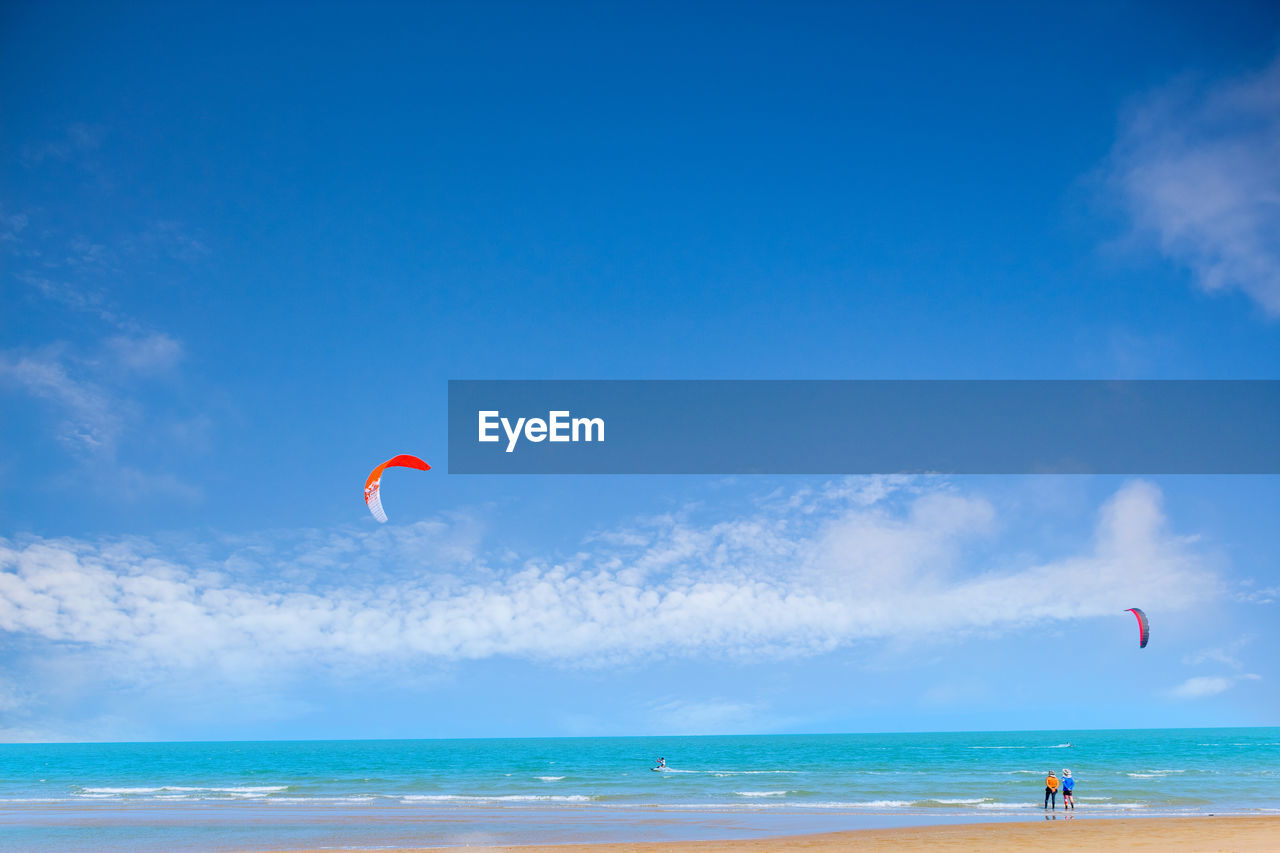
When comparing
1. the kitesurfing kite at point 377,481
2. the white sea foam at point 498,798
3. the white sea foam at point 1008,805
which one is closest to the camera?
the kitesurfing kite at point 377,481

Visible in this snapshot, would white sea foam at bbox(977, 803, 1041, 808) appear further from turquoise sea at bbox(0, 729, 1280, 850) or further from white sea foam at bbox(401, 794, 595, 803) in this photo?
white sea foam at bbox(401, 794, 595, 803)

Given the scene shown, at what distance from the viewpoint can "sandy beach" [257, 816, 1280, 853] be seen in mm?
17266

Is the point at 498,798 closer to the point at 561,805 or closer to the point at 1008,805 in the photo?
the point at 561,805

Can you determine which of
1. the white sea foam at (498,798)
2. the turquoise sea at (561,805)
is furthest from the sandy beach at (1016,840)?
the white sea foam at (498,798)

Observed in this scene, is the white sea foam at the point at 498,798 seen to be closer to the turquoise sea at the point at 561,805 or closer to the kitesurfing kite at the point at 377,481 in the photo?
the turquoise sea at the point at 561,805

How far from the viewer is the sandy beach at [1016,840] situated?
17.3m

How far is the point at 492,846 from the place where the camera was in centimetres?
1875

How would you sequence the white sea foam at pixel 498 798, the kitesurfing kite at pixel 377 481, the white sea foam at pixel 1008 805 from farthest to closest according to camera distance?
the white sea foam at pixel 498 798 → the white sea foam at pixel 1008 805 → the kitesurfing kite at pixel 377 481

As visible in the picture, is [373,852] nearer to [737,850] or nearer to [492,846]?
[492,846]

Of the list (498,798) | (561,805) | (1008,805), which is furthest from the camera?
(498,798)

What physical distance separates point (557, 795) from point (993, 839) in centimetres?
1785

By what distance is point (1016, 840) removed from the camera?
18.2m

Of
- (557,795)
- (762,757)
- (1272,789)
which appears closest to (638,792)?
(557,795)

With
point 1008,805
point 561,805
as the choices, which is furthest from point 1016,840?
point 561,805
